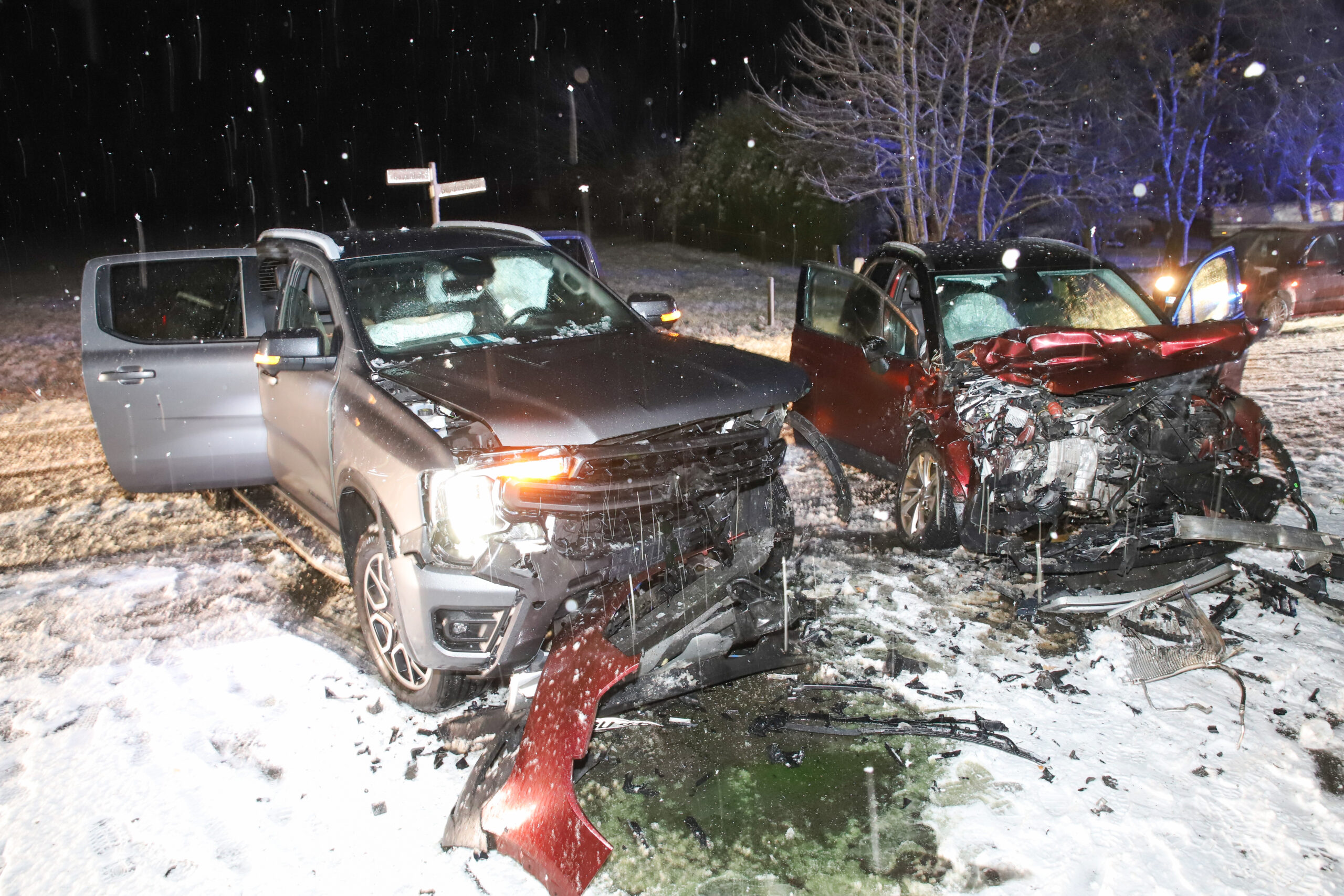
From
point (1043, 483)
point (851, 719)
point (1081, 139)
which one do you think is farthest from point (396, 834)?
point (1081, 139)

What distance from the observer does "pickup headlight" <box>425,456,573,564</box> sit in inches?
122

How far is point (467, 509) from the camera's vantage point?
10.2 feet

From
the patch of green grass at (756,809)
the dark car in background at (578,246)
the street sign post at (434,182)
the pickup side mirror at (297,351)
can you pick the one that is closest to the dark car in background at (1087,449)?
the patch of green grass at (756,809)

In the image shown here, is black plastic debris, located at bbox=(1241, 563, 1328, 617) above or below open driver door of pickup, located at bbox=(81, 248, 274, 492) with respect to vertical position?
below

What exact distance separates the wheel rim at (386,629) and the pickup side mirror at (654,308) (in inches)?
79.5

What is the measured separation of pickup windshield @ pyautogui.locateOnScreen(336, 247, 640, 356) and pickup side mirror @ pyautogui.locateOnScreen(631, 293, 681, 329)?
0.38 feet

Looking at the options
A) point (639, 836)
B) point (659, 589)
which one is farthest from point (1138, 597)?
point (639, 836)

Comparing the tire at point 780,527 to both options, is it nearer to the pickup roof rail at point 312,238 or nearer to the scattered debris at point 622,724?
the scattered debris at point 622,724

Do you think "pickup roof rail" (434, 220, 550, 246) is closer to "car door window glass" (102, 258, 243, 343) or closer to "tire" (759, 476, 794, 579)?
"car door window glass" (102, 258, 243, 343)

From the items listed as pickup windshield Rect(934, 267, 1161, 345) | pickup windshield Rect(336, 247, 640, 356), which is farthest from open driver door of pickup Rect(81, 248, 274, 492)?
pickup windshield Rect(934, 267, 1161, 345)

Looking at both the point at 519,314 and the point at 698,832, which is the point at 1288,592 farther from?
the point at 519,314

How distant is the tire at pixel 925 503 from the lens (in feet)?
16.0

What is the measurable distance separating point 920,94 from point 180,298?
490 inches

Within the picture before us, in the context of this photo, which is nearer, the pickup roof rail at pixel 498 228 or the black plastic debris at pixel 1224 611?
the black plastic debris at pixel 1224 611
